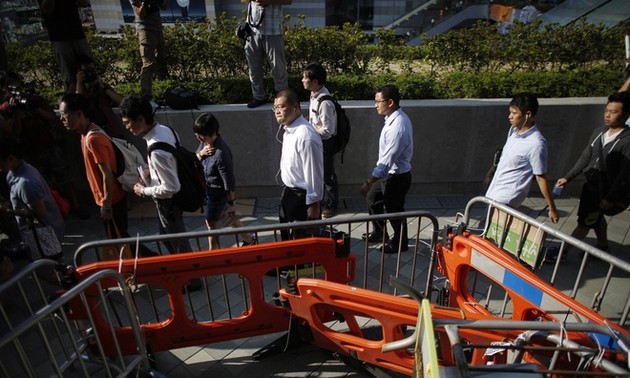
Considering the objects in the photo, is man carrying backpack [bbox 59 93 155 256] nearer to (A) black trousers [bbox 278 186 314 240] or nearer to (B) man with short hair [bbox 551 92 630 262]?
(A) black trousers [bbox 278 186 314 240]

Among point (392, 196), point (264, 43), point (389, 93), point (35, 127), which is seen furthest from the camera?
point (264, 43)

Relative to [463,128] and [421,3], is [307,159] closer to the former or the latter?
[463,128]

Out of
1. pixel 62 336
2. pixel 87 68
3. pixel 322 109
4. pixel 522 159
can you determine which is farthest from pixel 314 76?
pixel 62 336

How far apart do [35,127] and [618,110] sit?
6676 mm

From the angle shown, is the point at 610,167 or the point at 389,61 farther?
the point at 389,61

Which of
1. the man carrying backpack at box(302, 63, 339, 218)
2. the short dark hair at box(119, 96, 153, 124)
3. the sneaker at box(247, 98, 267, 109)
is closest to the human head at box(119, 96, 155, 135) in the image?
the short dark hair at box(119, 96, 153, 124)

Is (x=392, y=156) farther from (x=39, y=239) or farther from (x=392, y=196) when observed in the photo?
(x=39, y=239)

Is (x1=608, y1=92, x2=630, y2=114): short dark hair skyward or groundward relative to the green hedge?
groundward

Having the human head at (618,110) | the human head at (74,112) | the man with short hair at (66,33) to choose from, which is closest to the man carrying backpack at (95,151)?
the human head at (74,112)

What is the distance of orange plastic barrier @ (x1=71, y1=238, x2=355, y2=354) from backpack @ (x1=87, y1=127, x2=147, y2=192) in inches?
50.4

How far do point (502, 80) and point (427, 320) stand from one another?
5.94m

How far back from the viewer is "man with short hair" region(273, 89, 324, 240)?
355cm

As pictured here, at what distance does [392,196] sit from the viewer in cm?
454

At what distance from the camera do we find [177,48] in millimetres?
6688
